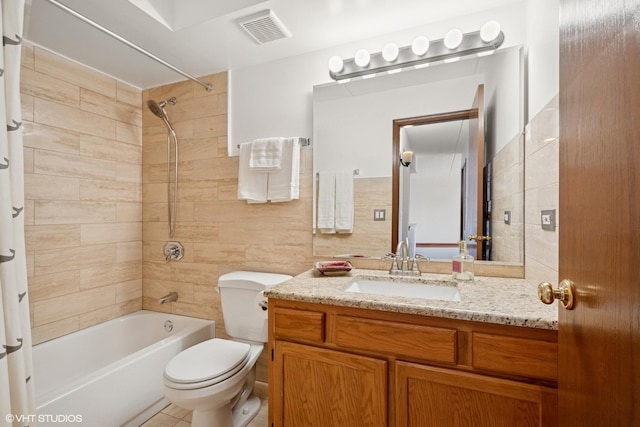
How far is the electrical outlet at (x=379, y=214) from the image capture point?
1735 mm

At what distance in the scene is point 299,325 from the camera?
4.09ft

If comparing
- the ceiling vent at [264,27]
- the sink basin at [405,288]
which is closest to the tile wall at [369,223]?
the sink basin at [405,288]

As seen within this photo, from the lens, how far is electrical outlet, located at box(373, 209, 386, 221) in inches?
68.3

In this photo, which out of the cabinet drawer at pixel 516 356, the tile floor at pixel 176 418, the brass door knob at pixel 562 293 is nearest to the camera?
the brass door knob at pixel 562 293

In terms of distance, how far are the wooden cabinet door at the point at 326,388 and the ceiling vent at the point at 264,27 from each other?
162cm

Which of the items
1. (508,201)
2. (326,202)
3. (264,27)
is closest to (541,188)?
(508,201)

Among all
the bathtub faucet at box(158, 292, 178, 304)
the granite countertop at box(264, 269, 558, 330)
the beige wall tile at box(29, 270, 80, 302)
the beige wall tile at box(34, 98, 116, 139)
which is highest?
the beige wall tile at box(34, 98, 116, 139)

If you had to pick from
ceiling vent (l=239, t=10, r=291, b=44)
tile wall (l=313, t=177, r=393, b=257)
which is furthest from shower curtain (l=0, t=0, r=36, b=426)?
tile wall (l=313, t=177, r=393, b=257)

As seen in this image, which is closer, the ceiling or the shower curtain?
the shower curtain

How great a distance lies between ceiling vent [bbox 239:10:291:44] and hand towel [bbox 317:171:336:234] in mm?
837

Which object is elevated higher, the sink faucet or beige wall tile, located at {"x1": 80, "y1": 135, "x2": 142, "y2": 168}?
beige wall tile, located at {"x1": 80, "y1": 135, "x2": 142, "y2": 168}

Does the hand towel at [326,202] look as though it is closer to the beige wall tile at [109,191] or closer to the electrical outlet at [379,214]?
the electrical outlet at [379,214]

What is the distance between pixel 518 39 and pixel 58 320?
3.19 meters

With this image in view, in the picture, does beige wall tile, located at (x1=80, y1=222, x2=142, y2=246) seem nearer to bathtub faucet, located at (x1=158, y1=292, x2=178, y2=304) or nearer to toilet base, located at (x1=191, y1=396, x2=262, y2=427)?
bathtub faucet, located at (x1=158, y1=292, x2=178, y2=304)
